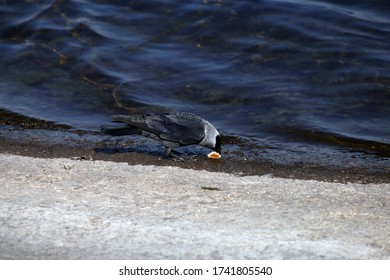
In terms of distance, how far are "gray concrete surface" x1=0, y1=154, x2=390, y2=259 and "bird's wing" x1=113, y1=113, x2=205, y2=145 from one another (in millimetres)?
955

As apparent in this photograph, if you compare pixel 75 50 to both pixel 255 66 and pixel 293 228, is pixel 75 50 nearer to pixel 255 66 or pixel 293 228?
pixel 255 66

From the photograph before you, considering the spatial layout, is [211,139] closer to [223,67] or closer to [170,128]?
[170,128]

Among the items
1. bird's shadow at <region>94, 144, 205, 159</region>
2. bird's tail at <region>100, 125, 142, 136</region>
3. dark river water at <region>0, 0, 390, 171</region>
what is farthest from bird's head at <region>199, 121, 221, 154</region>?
bird's tail at <region>100, 125, 142, 136</region>

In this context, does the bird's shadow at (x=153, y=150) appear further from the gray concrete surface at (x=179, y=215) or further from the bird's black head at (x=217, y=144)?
the gray concrete surface at (x=179, y=215)

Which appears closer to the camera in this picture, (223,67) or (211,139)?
(211,139)

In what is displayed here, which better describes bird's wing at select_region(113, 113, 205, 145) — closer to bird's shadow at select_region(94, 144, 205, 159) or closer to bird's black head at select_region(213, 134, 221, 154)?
bird's black head at select_region(213, 134, 221, 154)

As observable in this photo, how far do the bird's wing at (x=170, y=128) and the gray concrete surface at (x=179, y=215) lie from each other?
0.96 m

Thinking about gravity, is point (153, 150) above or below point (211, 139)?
below

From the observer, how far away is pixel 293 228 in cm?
649

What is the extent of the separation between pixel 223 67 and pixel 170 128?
3.99 metres

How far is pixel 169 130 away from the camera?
9.55m

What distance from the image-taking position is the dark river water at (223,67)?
1110cm

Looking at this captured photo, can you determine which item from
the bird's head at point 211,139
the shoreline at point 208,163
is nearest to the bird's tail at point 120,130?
the shoreline at point 208,163

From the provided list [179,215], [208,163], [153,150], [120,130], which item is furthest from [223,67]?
[179,215]
